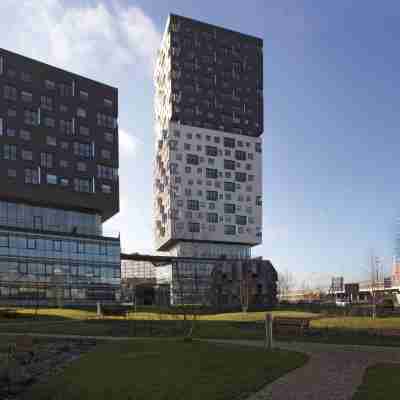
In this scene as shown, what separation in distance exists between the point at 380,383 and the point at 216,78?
12846cm

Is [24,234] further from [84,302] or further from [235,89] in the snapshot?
[235,89]

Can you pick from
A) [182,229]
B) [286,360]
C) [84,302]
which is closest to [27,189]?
[84,302]

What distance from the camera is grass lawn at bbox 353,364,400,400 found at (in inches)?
521

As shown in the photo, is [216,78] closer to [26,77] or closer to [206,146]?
[206,146]

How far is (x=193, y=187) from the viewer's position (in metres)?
130

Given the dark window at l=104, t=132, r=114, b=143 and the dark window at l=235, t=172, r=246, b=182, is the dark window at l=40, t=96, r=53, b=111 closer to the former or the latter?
the dark window at l=104, t=132, r=114, b=143

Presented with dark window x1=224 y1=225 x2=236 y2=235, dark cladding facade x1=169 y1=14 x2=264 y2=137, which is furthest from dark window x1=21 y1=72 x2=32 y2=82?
dark window x1=224 y1=225 x2=236 y2=235

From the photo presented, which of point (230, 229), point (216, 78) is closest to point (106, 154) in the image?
point (230, 229)

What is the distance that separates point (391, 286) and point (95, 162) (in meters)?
102

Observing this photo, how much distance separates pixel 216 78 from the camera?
137m

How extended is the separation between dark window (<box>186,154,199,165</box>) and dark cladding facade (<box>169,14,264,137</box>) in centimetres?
868

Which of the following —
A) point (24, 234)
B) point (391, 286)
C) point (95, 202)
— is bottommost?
point (391, 286)

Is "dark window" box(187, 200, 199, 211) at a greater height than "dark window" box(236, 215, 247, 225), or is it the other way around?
"dark window" box(187, 200, 199, 211)

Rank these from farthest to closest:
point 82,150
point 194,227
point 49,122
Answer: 1. point 194,227
2. point 82,150
3. point 49,122
